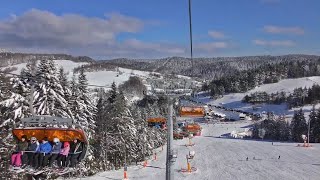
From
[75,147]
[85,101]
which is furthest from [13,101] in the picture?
[85,101]

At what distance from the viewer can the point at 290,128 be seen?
103 m

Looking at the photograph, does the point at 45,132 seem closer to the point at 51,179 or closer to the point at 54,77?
the point at 54,77

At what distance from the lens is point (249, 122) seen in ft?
538

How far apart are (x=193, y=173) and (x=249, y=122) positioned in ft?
386

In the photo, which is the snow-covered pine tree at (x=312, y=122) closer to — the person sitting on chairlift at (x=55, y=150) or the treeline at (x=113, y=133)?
the treeline at (x=113, y=133)

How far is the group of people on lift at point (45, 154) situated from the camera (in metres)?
21.7

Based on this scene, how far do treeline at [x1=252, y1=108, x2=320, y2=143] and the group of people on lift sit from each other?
259ft

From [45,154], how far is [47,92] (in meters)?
12.7

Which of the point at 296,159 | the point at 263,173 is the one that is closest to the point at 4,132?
the point at 263,173

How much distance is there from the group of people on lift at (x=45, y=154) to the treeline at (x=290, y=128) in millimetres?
78829

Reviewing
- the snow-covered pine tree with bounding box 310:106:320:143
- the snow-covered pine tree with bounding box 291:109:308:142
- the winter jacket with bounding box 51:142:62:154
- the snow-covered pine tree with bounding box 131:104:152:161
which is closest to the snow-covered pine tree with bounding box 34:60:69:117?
the winter jacket with bounding box 51:142:62:154

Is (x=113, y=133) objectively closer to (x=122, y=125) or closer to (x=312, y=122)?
(x=122, y=125)

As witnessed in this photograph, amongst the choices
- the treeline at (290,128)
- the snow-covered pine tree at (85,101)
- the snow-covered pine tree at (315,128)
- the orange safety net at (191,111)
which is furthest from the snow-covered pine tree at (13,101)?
the treeline at (290,128)

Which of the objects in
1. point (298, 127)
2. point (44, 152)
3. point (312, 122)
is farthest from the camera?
point (298, 127)
